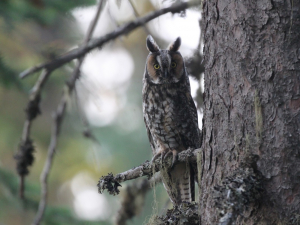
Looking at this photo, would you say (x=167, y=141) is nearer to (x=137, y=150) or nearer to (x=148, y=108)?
(x=148, y=108)

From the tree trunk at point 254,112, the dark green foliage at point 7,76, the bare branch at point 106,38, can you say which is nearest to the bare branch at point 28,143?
the bare branch at point 106,38

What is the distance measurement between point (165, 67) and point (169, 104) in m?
0.30

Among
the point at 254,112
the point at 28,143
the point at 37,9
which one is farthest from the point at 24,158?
the point at 254,112

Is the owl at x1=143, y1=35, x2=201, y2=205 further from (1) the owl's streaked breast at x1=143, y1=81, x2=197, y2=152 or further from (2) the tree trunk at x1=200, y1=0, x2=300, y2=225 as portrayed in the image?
(2) the tree trunk at x1=200, y1=0, x2=300, y2=225

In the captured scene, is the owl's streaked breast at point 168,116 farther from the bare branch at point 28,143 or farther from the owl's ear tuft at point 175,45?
the bare branch at point 28,143

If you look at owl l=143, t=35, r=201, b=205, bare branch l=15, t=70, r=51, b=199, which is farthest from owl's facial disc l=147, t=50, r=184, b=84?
bare branch l=15, t=70, r=51, b=199

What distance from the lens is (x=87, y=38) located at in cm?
281

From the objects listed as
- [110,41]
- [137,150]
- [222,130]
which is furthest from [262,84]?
[137,150]

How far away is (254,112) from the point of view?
4.97 feet

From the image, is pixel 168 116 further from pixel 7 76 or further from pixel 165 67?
pixel 7 76

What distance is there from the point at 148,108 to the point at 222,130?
1.53 metres

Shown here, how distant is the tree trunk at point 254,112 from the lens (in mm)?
1415

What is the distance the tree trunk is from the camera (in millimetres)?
1415

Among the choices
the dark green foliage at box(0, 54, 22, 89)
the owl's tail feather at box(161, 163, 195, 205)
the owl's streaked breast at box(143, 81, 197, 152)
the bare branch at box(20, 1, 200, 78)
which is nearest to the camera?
the bare branch at box(20, 1, 200, 78)
